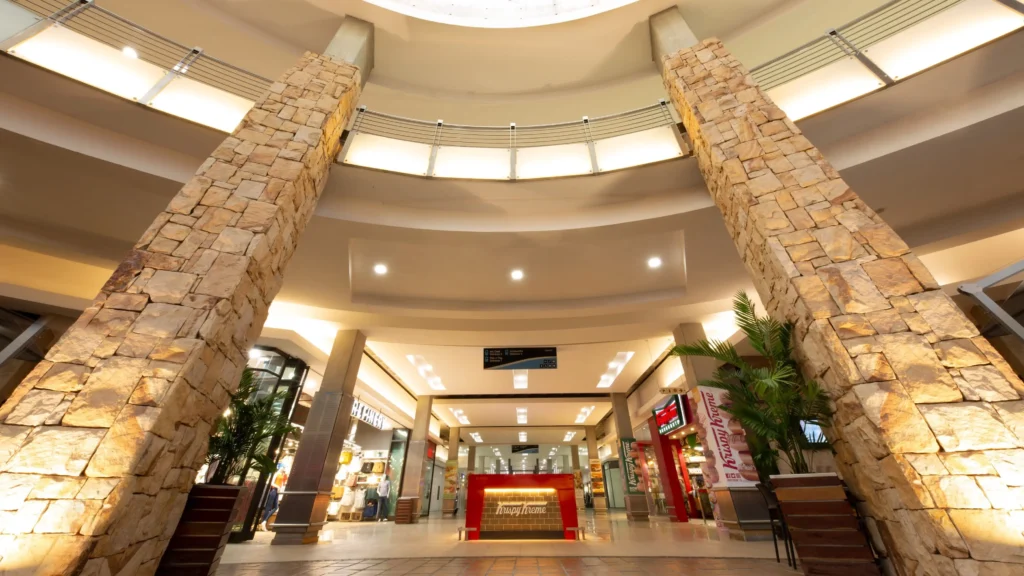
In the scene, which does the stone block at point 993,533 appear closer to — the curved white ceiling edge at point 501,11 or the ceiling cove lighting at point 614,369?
the curved white ceiling edge at point 501,11

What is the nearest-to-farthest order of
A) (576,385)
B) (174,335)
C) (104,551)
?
(104,551), (174,335), (576,385)

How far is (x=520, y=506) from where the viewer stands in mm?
6969

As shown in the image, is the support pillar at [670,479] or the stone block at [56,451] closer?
the stone block at [56,451]

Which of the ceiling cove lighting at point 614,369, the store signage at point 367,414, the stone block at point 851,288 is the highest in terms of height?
the ceiling cove lighting at point 614,369

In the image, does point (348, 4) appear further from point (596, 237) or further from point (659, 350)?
point (659, 350)

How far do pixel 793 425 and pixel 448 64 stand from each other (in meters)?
7.88

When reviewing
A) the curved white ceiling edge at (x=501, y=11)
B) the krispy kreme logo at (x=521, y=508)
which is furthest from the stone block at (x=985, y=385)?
the curved white ceiling edge at (x=501, y=11)

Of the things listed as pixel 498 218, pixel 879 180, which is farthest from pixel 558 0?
pixel 879 180

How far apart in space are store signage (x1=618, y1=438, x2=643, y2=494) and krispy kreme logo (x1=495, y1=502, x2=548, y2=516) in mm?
6029

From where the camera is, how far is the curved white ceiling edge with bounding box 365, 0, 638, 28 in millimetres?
6859

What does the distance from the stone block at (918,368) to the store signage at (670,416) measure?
731 cm

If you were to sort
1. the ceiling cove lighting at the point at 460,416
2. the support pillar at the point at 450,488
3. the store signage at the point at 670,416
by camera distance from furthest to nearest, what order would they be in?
the support pillar at the point at 450,488
the ceiling cove lighting at the point at 460,416
the store signage at the point at 670,416

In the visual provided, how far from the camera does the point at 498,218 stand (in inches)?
231

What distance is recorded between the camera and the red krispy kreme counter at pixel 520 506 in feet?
22.0
